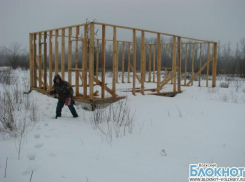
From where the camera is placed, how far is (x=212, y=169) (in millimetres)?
4094

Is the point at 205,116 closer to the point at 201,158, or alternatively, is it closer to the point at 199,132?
the point at 199,132

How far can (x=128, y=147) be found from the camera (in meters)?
4.84

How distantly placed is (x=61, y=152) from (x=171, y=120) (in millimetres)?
3359

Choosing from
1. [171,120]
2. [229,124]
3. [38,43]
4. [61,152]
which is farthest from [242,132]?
[38,43]

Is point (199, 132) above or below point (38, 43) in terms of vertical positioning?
below
